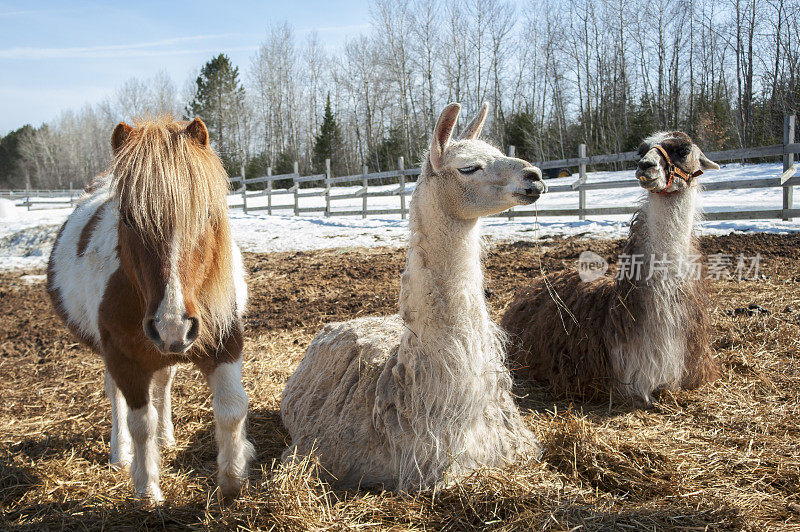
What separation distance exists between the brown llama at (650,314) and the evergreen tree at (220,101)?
38.8 meters

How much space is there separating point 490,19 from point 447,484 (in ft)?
120

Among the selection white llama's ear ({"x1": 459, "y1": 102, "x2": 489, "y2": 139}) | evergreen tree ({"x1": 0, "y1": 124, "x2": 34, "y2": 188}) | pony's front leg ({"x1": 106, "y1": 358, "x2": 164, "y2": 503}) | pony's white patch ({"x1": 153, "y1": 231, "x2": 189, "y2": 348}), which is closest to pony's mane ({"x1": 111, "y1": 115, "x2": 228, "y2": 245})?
pony's white patch ({"x1": 153, "y1": 231, "x2": 189, "y2": 348})

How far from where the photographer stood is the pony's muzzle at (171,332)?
1874mm

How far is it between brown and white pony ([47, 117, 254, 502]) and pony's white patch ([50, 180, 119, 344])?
0.01 meters

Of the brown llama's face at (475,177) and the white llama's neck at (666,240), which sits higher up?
the brown llama's face at (475,177)

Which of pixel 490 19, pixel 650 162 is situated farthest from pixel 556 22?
pixel 650 162

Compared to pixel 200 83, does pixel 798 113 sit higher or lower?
lower

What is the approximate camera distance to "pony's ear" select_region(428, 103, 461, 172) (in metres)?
2.29

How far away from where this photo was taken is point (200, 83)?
40.8m

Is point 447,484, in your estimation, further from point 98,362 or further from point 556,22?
point 556,22

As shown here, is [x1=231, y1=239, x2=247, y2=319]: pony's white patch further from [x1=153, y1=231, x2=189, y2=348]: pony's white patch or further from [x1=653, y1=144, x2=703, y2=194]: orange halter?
[x1=653, y1=144, x2=703, y2=194]: orange halter

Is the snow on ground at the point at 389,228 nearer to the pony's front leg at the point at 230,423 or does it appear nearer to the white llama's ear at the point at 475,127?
the white llama's ear at the point at 475,127

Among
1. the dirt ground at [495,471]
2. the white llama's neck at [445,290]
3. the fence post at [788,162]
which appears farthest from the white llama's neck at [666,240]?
the fence post at [788,162]

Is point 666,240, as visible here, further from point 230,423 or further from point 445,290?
point 230,423
